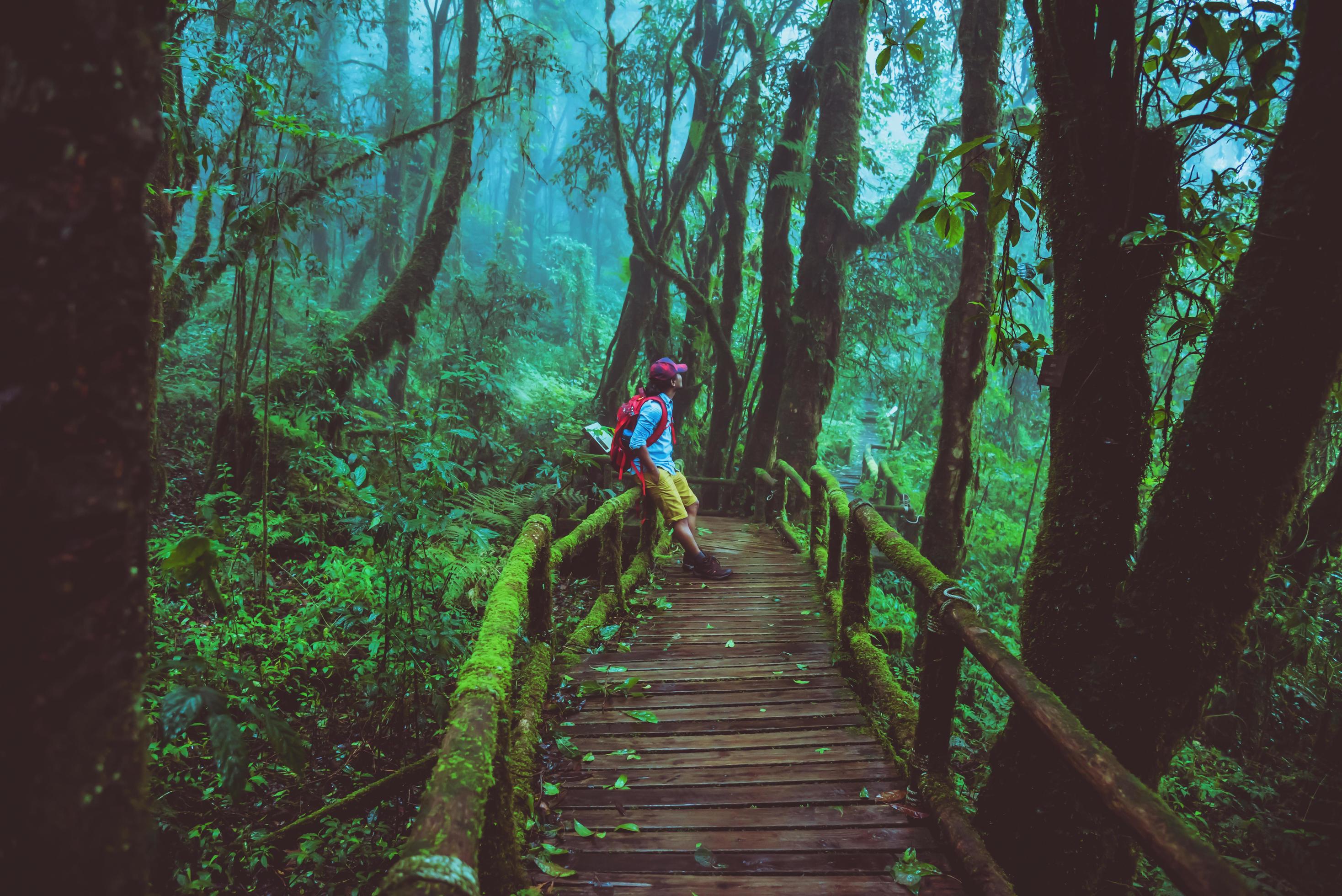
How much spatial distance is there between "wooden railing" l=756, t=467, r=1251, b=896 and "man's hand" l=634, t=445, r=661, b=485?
156cm

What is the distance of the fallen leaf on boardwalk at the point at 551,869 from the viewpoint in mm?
2510

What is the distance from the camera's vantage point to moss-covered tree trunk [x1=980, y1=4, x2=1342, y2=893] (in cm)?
226

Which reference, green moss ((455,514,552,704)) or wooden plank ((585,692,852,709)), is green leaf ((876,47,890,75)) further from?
wooden plank ((585,692,852,709))

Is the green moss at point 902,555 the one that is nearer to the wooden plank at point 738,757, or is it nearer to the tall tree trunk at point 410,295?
the wooden plank at point 738,757

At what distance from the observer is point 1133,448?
9.20 feet

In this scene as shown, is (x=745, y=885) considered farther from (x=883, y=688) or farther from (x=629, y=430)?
(x=629, y=430)

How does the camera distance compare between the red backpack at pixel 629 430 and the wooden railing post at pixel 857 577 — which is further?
the red backpack at pixel 629 430

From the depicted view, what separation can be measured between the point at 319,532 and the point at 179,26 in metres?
4.56

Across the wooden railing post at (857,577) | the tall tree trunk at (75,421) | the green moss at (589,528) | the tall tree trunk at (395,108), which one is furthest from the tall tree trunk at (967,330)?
the tall tree trunk at (395,108)

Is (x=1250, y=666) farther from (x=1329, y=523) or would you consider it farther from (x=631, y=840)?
(x=631, y=840)

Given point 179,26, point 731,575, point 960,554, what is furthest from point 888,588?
point 179,26

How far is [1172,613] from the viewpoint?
246cm

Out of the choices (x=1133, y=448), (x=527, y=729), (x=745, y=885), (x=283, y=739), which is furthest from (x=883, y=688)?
(x=283, y=739)

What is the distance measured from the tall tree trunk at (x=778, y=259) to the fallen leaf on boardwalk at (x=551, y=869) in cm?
821
